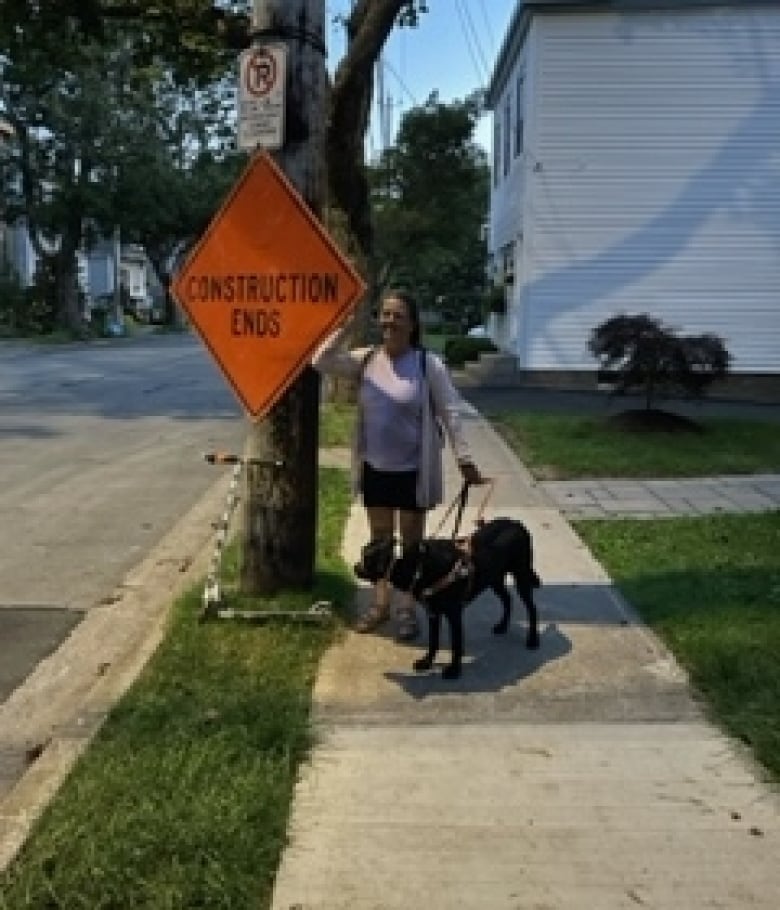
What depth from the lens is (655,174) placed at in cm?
1981

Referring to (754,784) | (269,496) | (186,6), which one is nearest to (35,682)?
(269,496)

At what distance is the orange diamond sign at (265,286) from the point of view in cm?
561

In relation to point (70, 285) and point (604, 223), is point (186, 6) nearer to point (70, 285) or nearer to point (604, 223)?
point (604, 223)

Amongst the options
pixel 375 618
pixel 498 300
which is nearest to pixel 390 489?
pixel 375 618

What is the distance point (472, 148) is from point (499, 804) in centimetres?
3585

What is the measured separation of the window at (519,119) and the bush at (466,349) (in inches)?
158

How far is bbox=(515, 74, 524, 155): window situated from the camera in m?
21.8

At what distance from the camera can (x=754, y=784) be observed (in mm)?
3980

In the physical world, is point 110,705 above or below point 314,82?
below

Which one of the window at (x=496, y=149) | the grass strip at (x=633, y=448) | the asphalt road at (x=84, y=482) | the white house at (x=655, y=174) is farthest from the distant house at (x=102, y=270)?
the grass strip at (x=633, y=448)

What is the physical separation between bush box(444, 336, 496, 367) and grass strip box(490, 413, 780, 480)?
811cm

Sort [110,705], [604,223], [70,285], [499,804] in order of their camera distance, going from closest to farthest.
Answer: [499,804] < [110,705] < [604,223] < [70,285]

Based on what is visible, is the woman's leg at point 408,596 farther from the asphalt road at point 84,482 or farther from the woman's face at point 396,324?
the asphalt road at point 84,482

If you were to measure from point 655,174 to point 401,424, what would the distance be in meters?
15.6
